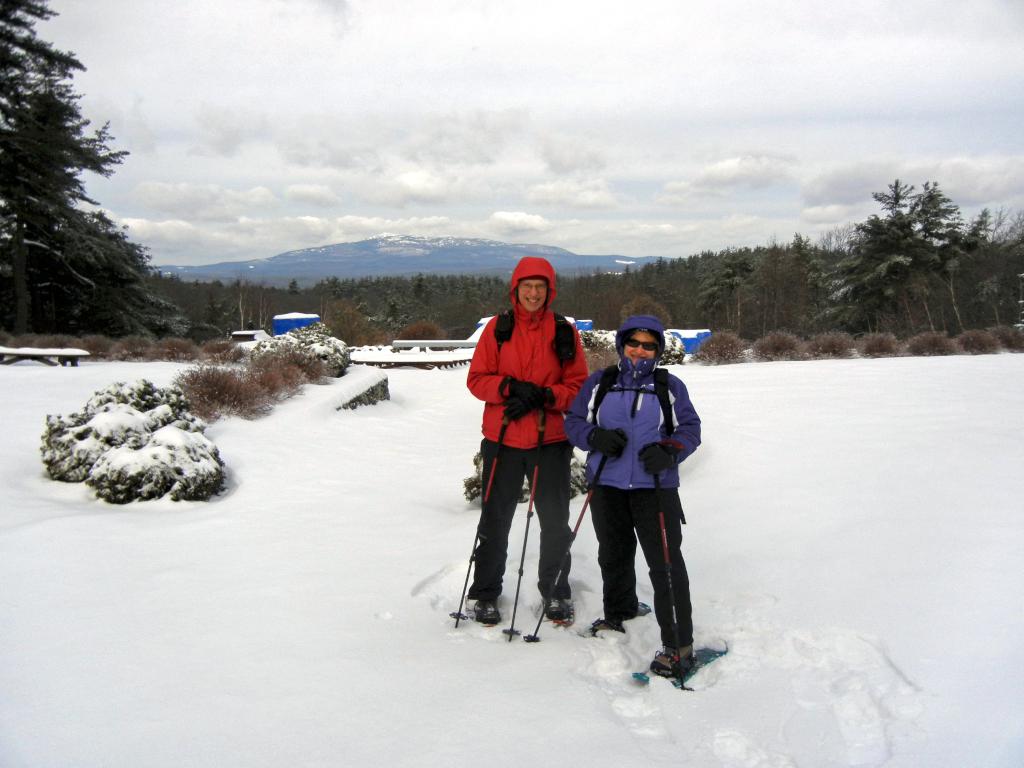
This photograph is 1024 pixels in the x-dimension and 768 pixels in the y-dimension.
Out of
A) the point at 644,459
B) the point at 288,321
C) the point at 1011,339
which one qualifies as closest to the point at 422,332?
the point at 288,321

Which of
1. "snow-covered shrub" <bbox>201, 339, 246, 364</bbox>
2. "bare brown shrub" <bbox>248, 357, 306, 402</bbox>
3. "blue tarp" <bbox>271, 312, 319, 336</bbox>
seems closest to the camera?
"bare brown shrub" <bbox>248, 357, 306, 402</bbox>

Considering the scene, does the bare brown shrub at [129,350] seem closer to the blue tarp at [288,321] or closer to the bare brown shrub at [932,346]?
the blue tarp at [288,321]

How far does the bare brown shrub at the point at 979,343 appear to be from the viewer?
583 inches

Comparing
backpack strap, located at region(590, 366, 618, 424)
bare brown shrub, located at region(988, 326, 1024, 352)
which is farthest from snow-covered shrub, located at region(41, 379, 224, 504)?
bare brown shrub, located at region(988, 326, 1024, 352)

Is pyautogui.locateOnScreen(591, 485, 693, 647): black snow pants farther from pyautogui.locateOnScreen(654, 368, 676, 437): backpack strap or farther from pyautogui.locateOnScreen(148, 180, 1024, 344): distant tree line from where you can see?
pyautogui.locateOnScreen(148, 180, 1024, 344): distant tree line

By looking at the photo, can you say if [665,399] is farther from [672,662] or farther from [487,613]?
[487,613]

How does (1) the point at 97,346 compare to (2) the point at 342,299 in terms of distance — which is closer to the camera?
(1) the point at 97,346

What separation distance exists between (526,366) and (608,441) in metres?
0.66

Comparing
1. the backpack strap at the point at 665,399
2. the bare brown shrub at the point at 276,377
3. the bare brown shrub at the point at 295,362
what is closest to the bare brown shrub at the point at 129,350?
the bare brown shrub at the point at 295,362

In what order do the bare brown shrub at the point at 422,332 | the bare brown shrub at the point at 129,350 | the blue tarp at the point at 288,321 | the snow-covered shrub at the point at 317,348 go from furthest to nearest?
the blue tarp at the point at 288,321, the bare brown shrub at the point at 422,332, the bare brown shrub at the point at 129,350, the snow-covered shrub at the point at 317,348

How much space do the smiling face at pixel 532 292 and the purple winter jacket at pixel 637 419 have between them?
0.48 m

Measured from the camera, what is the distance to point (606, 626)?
10.7 feet

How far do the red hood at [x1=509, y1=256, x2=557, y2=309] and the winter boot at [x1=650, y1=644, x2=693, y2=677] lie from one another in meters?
1.81

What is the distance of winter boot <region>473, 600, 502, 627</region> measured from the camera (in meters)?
3.35
